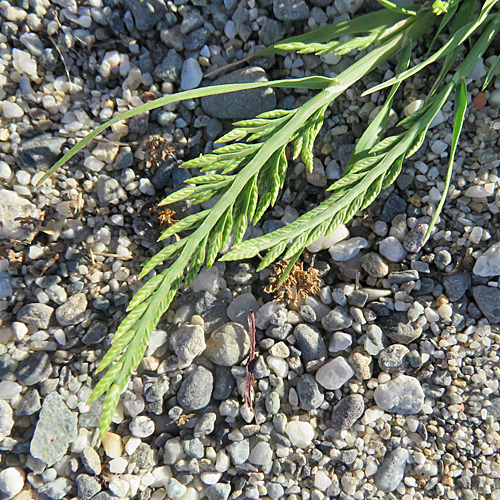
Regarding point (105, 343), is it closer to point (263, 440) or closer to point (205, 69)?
point (263, 440)

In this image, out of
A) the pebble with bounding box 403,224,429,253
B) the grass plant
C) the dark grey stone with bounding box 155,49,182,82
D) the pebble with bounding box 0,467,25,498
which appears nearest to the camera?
the grass plant

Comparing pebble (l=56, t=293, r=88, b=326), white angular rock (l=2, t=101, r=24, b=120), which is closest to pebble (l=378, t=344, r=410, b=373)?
pebble (l=56, t=293, r=88, b=326)

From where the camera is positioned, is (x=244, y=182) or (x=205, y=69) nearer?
(x=244, y=182)

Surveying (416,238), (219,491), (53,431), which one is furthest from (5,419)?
(416,238)

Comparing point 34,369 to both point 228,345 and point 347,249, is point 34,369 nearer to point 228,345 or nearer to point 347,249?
point 228,345

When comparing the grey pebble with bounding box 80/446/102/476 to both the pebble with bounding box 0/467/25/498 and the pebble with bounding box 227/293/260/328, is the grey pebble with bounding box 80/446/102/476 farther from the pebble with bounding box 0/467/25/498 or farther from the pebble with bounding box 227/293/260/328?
the pebble with bounding box 227/293/260/328

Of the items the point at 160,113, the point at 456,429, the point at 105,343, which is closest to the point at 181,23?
the point at 160,113

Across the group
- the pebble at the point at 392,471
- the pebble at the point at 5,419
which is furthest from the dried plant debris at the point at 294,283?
the pebble at the point at 5,419
